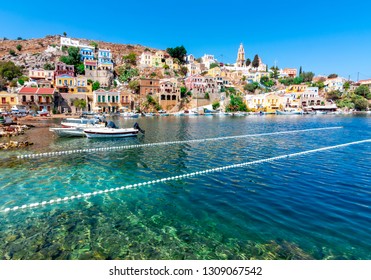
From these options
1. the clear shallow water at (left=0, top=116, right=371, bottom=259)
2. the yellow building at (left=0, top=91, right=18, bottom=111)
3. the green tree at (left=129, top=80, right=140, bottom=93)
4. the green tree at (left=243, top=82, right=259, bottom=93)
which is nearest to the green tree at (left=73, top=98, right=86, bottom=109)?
the yellow building at (left=0, top=91, right=18, bottom=111)

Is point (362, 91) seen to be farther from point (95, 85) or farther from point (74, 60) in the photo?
point (74, 60)

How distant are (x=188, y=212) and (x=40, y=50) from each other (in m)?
126

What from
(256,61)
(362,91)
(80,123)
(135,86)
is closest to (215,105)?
(135,86)

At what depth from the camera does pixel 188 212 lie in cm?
961

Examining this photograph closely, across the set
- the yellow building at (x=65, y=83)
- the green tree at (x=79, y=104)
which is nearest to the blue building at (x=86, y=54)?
the yellow building at (x=65, y=83)

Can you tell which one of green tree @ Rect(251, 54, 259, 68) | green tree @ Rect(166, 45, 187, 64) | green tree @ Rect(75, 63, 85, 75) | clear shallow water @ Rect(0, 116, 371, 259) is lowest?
clear shallow water @ Rect(0, 116, 371, 259)

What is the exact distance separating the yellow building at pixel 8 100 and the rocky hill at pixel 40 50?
36.6 meters

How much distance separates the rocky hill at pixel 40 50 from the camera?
9575 cm

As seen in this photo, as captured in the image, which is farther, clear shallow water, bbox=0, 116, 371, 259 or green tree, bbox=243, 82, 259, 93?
green tree, bbox=243, 82, 259, 93

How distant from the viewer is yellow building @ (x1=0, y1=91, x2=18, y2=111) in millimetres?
61781

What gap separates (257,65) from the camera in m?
158

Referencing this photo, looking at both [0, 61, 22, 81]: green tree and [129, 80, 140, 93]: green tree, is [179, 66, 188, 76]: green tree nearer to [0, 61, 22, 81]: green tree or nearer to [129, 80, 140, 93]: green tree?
[129, 80, 140, 93]: green tree

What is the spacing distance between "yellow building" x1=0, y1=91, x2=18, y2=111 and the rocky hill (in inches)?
1442
